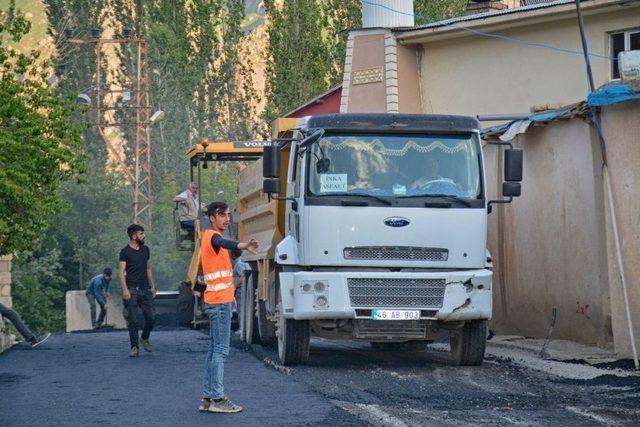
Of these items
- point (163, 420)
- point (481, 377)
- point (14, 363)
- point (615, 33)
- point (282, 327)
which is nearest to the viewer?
point (163, 420)

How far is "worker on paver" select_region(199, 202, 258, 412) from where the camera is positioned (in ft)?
41.8

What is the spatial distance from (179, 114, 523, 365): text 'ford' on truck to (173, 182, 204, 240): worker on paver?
540 inches

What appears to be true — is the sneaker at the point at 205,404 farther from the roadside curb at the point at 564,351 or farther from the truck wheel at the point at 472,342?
the roadside curb at the point at 564,351

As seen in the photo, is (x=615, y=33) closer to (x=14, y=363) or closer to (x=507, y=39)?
(x=507, y=39)

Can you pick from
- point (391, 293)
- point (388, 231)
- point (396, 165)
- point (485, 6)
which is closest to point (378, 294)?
point (391, 293)

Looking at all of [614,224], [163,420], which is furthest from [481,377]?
[163,420]

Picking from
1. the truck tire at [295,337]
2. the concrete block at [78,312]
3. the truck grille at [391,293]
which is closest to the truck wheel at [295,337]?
the truck tire at [295,337]

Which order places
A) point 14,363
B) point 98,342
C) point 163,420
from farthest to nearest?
point 98,342, point 14,363, point 163,420

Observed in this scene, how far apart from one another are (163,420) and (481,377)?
4.70m

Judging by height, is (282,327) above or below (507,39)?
below

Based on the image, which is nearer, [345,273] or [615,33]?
[345,273]

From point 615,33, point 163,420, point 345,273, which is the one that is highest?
point 615,33

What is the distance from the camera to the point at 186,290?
31781mm

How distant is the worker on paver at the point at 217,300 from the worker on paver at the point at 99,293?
95.7 feet
